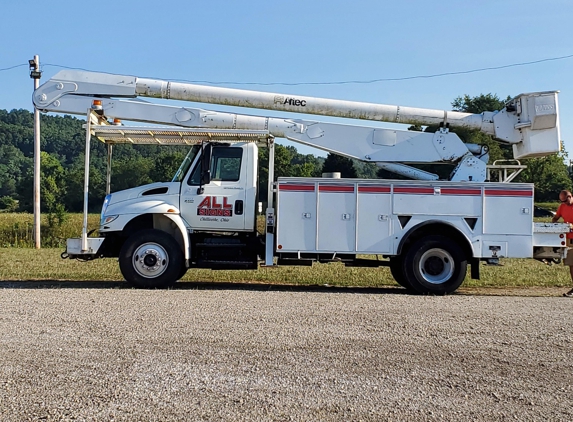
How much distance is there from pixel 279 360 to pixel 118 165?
8.29m

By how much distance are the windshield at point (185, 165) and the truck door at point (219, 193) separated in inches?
5.1

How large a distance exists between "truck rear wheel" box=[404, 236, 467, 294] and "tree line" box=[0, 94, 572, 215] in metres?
1.79

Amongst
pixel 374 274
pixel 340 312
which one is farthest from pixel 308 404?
pixel 374 274

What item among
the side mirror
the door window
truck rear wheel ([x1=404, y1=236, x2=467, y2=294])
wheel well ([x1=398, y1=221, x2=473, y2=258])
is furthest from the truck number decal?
truck rear wheel ([x1=404, y1=236, x2=467, y2=294])

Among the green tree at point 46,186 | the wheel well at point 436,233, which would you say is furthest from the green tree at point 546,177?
the wheel well at point 436,233

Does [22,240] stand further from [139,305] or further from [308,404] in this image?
[308,404]

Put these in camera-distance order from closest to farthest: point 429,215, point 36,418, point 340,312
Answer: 1. point 36,418
2. point 340,312
3. point 429,215

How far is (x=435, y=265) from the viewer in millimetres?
11727

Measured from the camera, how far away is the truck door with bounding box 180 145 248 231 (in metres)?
12.0

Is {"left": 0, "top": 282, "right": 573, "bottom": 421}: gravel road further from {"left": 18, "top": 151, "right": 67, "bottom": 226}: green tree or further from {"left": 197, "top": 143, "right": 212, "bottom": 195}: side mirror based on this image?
{"left": 18, "top": 151, "right": 67, "bottom": 226}: green tree

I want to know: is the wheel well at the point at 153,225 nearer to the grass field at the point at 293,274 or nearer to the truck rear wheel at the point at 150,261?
the truck rear wheel at the point at 150,261

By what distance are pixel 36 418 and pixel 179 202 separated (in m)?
7.57

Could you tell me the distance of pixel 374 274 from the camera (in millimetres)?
15258

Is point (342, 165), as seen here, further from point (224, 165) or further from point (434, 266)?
point (434, 266)
